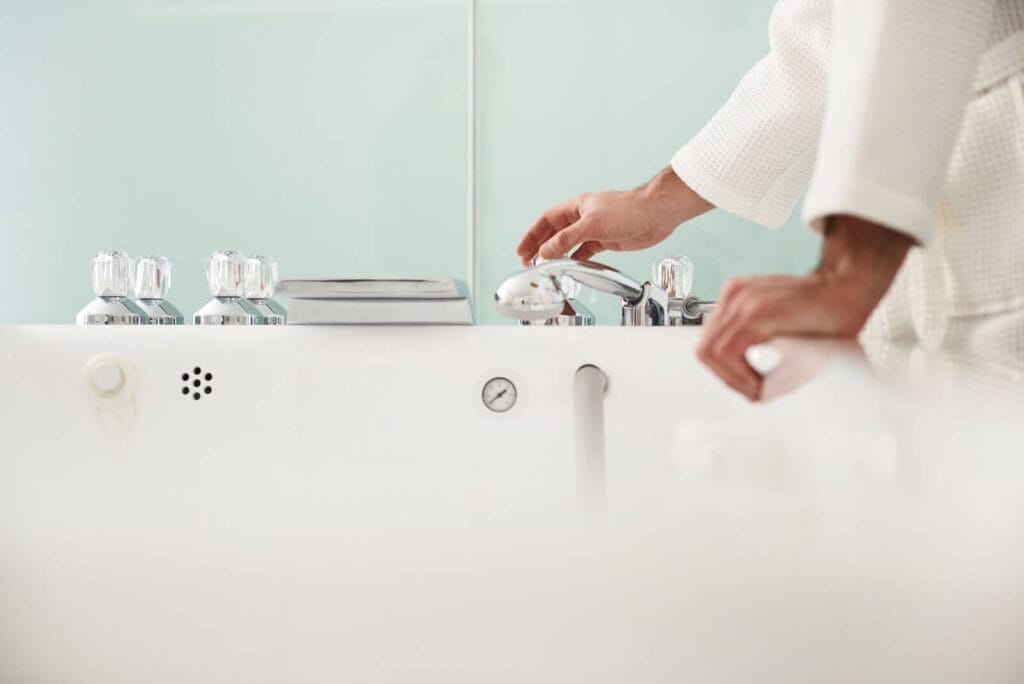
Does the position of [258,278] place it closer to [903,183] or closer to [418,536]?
[418,536]

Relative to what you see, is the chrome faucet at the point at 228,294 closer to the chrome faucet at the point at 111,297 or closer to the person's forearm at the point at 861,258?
the chrome faucet at the point at 111,297

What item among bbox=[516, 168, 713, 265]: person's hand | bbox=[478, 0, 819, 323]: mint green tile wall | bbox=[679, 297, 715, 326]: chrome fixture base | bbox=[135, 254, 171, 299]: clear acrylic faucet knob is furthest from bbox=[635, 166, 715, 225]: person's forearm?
bbox=[135, 254, 171, 299]: clear acrylic faucet knob

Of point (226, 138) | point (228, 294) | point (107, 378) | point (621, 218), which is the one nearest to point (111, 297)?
point (228, 294)

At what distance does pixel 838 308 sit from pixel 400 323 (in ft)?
1.92

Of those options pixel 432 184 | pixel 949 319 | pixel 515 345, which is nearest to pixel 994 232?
pixel 949 319

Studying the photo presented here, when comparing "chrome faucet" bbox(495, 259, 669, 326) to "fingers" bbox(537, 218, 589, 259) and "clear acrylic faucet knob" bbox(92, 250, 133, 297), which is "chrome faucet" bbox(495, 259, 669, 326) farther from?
"clear acrylic faucet knob" bbox(92, 250, 133, 297)

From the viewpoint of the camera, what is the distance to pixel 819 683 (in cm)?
72

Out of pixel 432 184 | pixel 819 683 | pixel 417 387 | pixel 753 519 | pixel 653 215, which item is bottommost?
pixel 819 683

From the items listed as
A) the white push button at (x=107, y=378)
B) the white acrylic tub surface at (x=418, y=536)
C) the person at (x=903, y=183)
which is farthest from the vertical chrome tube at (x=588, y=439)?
the white push button at (x=107, y=378)

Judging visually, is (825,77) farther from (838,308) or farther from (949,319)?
(838,308)

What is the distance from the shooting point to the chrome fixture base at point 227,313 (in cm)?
107

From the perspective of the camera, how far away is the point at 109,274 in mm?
1105

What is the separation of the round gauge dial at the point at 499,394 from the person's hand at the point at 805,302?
20.7 inches

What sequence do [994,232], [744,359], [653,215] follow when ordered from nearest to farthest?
[744,359], [994,232], [653,215]
